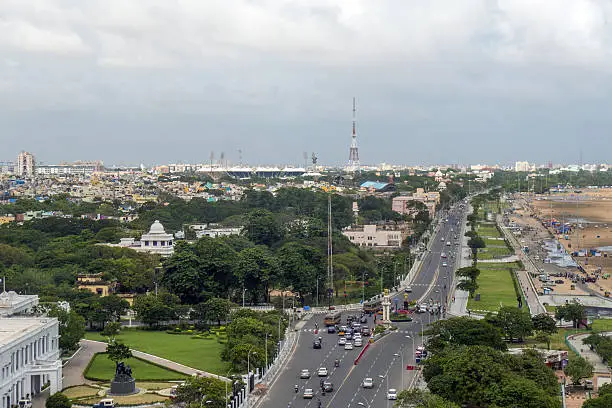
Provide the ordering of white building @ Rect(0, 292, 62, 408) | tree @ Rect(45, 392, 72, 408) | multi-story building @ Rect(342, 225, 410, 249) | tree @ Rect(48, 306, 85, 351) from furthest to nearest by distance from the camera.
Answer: multi-story building @ Rect(342, 225, 410, 249) < tree @ Rect(48, 306, 85, 351) < white building @ Rect(0, 292, 62, 408) < tree @ Rect(45, 392, 72, 408)

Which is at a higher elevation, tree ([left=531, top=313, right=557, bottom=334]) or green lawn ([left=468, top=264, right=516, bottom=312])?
tree ([left=531, top=313, right=557, bottom=334])

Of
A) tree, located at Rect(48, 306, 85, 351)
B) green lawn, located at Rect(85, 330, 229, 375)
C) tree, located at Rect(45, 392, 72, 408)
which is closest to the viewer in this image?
tree, located at Rect(45, 392, 72, 408)

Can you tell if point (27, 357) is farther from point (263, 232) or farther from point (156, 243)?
point (263, 232)

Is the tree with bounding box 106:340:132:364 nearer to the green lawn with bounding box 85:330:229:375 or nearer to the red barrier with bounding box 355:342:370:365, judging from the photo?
the green lawn with bounding box 85:330:229:375

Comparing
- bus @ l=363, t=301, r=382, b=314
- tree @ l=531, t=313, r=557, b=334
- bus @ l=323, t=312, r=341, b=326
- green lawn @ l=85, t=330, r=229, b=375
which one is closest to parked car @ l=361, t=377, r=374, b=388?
green lawn @ l=85, t=330, r=229, b=375

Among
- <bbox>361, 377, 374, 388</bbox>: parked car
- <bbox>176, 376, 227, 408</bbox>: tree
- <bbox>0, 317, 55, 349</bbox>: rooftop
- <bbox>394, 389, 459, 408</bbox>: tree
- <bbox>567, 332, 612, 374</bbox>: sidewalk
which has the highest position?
<bbox>0, 317, 55, 349</bbox>: rooftop

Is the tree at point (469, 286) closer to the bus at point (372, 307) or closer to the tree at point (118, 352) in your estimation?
the bus at point (372, 307)
